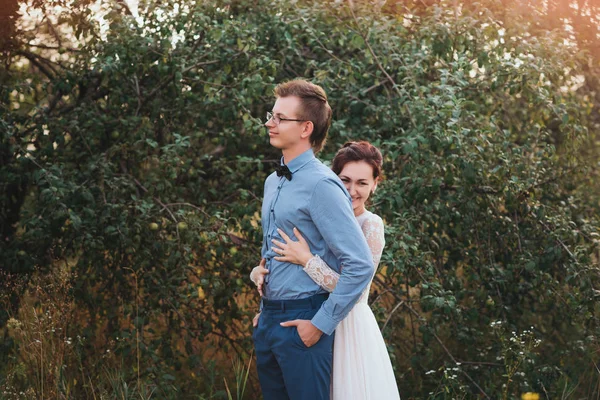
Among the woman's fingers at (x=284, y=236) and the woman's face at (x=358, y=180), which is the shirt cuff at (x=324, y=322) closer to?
the woman's fingers at (x=284, y=236)

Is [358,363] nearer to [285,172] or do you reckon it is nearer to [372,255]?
[372,255]

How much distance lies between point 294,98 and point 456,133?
5.21ft

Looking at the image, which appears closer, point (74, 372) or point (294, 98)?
point (294, 98)

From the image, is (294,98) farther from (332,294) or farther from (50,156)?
(50,156)

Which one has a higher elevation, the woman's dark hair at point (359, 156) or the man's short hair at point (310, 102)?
the man's short hair at point (310, 102)

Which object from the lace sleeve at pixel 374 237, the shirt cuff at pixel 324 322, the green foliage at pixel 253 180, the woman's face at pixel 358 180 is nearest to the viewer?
the shirt cuff at pixel 324 322

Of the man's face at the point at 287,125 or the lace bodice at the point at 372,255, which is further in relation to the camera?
the man's face at the point at 287,125

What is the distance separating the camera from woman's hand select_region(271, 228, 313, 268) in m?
2.46

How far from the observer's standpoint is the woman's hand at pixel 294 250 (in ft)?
8.08

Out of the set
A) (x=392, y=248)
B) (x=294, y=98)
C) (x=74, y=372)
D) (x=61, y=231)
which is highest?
(x=294, y=98)

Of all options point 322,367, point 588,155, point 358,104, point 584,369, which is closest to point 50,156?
point 358,104

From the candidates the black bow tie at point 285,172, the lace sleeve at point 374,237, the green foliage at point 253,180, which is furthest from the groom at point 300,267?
the green foliage at point 253,180

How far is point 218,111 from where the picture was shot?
4.70m

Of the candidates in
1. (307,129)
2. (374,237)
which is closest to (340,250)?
(374,237)
